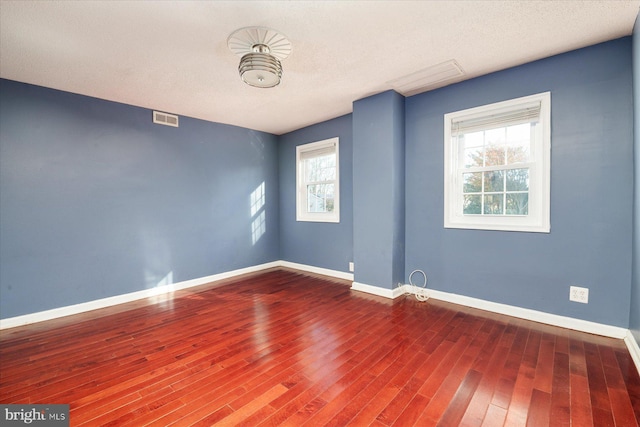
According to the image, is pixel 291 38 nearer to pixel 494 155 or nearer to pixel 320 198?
pixel 494 155

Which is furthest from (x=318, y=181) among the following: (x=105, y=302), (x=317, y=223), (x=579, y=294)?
(x=579, y=294)

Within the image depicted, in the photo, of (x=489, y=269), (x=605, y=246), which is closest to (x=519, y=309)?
(x=489, y=269)

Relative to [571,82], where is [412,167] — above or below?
below

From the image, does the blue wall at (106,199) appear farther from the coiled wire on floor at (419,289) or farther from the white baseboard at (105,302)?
the coiled wire on floor at (419,289)

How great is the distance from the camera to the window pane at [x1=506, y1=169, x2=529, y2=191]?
2889 millimetres

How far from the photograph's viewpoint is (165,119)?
405 cm

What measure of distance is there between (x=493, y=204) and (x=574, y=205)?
68 cm

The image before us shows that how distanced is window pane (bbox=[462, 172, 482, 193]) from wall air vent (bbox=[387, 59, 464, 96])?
44.1 inches

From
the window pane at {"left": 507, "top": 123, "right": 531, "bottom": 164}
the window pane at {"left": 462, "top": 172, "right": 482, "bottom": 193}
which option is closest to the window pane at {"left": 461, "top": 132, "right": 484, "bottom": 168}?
the window pane at {"left": 462, "top": 172, "right": 482, "bottom": 193}

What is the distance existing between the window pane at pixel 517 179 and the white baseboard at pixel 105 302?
4198 millimetres

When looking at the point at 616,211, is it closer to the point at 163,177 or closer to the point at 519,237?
the point at 519,237

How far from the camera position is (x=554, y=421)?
153 cm

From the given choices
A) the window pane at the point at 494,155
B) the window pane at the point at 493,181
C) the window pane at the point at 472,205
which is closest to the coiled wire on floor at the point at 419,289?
the window pane at the point at 472,205

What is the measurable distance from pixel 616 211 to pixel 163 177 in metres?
5.19
